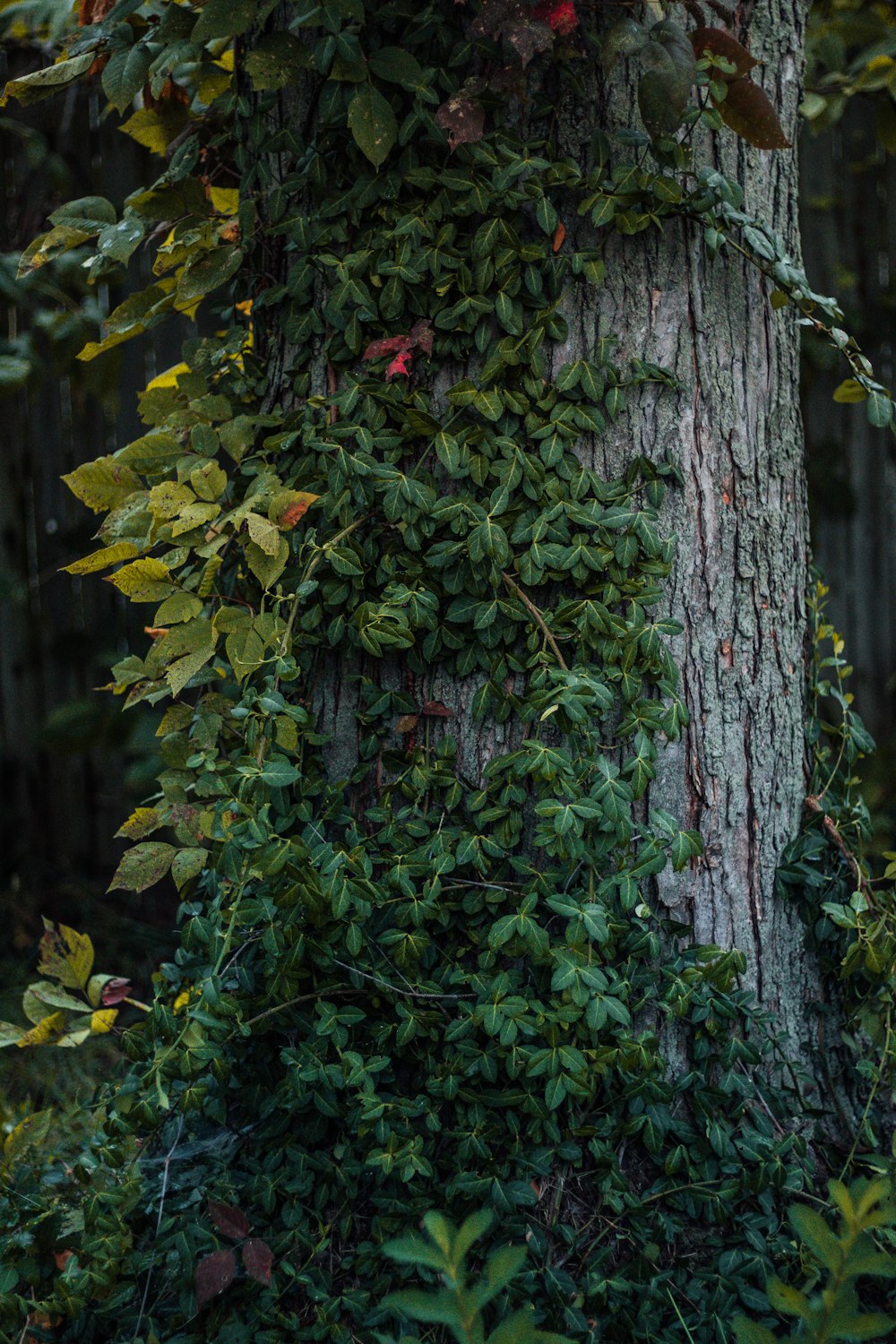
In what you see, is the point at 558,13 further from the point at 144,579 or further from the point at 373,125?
the point at 144,579

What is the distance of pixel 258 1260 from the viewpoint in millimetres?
1521

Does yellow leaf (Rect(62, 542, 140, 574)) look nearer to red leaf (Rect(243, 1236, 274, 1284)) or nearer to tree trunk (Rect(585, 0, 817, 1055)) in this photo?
tree trunk (Rect(585, 0, 817, 1055))

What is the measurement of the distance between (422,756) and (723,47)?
119 cm

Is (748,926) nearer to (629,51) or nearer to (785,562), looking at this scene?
(785,562)

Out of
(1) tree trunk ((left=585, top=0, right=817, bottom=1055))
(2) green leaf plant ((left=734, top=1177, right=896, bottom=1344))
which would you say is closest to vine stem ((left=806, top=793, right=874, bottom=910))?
(1) tree trunk ((left=585, top=0, right=817, bottom=1055))

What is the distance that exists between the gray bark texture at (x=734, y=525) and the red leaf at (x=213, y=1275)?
84 centimetres

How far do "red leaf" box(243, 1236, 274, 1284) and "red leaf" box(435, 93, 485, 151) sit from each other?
5.36 ft

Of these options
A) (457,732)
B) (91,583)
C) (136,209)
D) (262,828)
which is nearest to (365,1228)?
(262,828)

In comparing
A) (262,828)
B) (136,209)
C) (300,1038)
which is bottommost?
(300,1038)

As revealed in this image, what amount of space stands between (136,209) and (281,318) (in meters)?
0.32

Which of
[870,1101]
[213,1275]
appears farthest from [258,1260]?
[870,1101]

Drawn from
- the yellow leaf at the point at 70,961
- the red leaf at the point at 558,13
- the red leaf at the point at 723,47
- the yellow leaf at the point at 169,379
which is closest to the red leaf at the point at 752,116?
the red leaf at the point at 723,47

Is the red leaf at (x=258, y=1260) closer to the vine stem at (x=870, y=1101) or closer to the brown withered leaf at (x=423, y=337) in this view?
the vine stem at (x=870, y=1101)

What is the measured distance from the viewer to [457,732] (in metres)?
1.68
